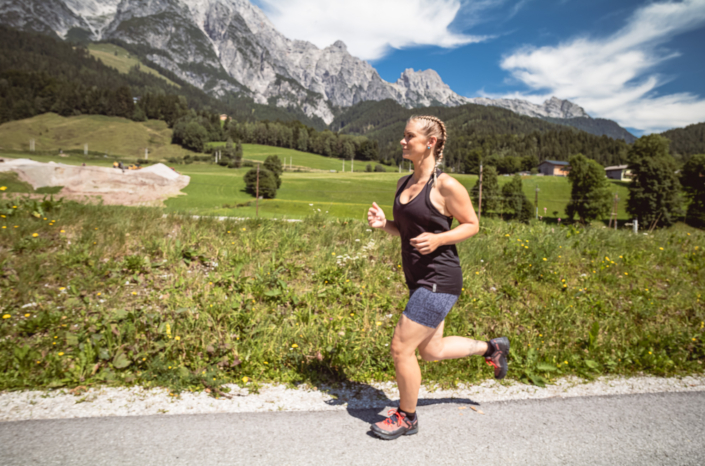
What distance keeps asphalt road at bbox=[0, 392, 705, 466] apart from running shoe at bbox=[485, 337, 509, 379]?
11.3 inches

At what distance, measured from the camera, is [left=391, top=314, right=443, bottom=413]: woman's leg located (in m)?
2.76

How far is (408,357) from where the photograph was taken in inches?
110

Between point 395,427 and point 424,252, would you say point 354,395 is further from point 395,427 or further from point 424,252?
point 424,252

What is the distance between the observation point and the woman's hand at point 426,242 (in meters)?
2.55

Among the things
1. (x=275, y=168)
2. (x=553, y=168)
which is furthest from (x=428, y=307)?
(x=553, y=168)

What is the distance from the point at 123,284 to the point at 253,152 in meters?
125

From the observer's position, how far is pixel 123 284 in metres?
4.98

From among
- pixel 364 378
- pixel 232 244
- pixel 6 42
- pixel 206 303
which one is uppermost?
pixel 6 42

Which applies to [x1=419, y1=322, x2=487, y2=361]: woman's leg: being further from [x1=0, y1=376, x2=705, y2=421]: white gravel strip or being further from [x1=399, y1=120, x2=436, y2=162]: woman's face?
[x1=399, y1=120, x2=436, y2=162]: woman's face

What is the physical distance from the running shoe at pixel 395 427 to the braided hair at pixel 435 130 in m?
1.74

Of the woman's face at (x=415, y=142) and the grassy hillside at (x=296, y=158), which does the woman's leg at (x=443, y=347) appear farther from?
the grassy hillside at (x=296, y=158)

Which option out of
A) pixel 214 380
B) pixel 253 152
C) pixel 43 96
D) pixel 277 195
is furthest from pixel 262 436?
pixel 43 96

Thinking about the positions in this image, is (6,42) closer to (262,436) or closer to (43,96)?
(43,96)

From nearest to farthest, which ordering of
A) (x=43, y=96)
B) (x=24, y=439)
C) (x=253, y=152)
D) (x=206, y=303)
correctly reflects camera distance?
1. (x=24, y=439)
2. (x=206, y=303)
3. (x=253, y=152)
4. (x=43, y=96)
